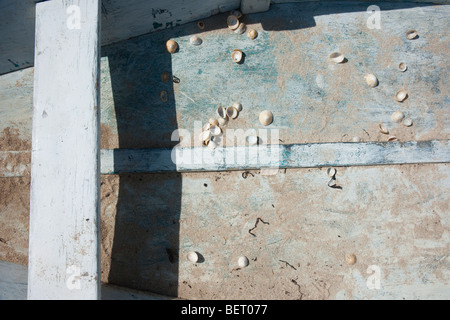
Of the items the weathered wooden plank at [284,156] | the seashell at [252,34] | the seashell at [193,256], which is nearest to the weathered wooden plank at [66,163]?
the weathered wooden plank at [284,156]

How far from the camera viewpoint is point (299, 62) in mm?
2920

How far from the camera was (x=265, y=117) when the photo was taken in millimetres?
2809

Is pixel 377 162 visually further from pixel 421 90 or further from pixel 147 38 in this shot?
pixel 147 38

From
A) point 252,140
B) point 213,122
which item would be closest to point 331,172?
point 252,140

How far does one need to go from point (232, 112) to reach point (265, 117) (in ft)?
0.95

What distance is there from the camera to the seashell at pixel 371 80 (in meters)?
2.86

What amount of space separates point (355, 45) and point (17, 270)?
3480mm

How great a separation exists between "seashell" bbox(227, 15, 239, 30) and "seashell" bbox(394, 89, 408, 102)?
→ 1.54m

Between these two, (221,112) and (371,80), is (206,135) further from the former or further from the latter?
(371,80)

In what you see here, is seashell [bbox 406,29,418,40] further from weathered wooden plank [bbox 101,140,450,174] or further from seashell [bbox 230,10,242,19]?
seashell [bbox 230,10,242,19]

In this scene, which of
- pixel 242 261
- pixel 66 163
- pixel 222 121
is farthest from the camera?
pixel 222 121
